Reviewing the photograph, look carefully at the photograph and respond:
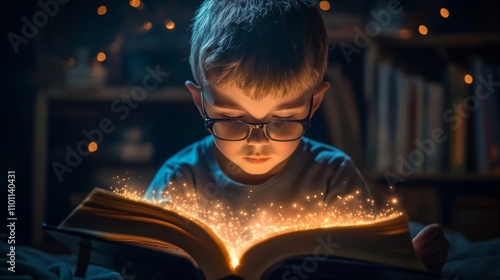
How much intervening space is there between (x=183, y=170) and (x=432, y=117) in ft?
3.91

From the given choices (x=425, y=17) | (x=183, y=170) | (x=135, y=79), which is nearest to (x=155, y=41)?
(x=135, y=79)

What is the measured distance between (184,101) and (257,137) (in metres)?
1.34

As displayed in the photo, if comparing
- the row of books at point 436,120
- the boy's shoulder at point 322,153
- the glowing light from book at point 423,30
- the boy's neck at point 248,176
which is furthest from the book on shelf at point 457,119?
the boy's neck at point 248,176

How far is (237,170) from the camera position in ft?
3.83

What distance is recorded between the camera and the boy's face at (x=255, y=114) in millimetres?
999

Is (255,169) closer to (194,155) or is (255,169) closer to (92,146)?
(194,155)

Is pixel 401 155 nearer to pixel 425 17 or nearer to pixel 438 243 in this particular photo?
pixel 425 17

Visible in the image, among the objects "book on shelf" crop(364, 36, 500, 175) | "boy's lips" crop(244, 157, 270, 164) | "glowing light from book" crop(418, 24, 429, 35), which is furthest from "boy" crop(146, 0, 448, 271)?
"glowing light from book" crop(418, 24, 429, 35)

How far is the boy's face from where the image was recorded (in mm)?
999

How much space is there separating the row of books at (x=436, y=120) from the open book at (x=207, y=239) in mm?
1302

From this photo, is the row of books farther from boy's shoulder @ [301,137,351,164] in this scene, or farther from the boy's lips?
the boy's lips

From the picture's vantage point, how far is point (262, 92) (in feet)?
3.21

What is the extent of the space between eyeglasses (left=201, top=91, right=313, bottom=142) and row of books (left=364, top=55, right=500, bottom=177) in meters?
1.14

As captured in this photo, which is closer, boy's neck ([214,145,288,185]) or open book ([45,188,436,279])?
open book ([45,188,436,279])
